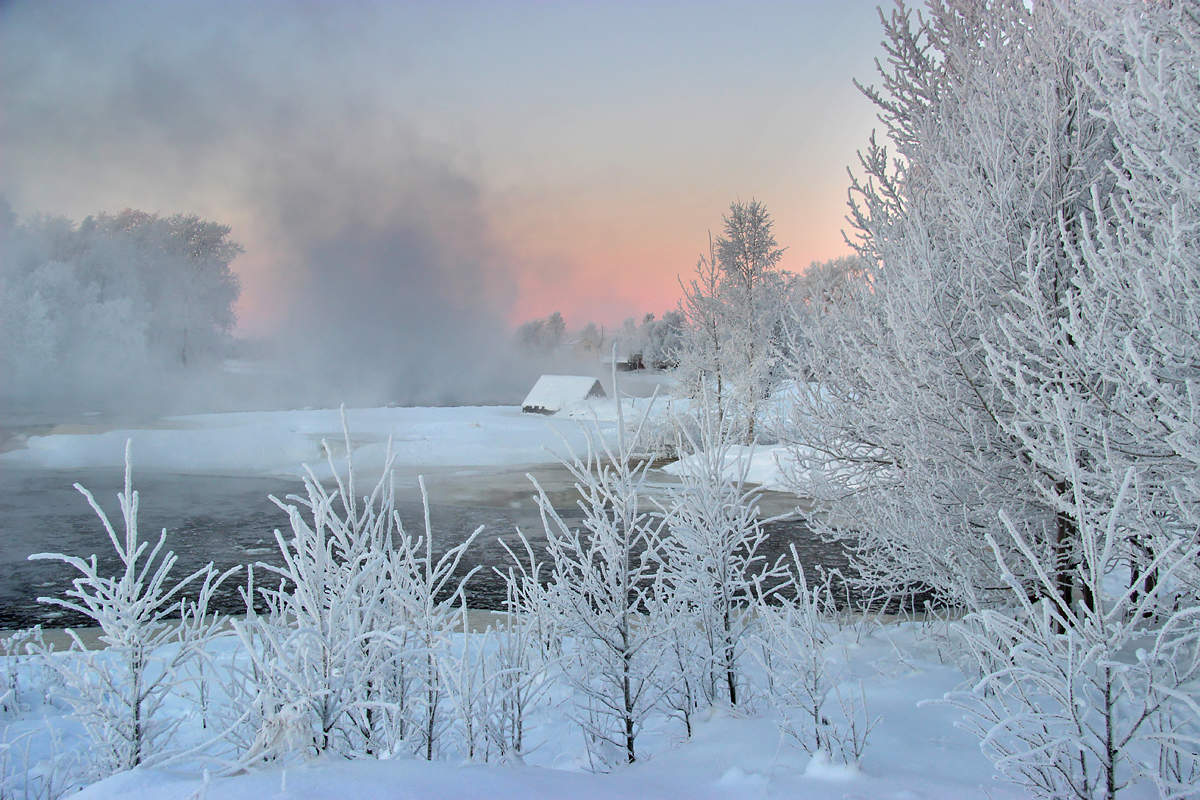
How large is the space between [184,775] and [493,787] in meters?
1.08

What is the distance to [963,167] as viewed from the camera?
15.4 feet

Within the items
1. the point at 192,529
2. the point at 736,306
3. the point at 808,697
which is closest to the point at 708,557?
the point at 808,697

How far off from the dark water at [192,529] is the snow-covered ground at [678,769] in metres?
4.77

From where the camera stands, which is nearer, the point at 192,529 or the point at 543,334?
the point at 192,529

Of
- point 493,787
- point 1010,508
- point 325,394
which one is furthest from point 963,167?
point 325,394

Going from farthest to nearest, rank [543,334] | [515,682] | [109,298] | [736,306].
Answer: [543,334], [109,298], [736,306], [515,682]

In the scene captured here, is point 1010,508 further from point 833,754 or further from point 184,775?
point 184,775

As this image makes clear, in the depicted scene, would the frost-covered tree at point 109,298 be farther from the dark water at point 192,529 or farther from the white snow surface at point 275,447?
the dark water at point 192,529

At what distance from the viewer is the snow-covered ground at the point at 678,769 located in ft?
7.42

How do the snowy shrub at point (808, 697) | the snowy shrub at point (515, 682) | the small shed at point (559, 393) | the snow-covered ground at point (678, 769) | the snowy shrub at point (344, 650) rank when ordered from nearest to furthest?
the snow-covered ground at point (678, 769)
the snowy shrub at point (344, 650)
the snowy shrub at point (808, 697)
the snowy shrub at point (515, 682)
the small shed at point (559, 393)

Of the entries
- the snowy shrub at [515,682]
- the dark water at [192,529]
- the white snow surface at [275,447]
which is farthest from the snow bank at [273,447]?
the snowy shrub at [515,682]

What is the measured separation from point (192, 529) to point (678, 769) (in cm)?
1369

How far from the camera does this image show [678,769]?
333cm

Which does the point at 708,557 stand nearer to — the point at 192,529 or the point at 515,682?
the point at 515,682
